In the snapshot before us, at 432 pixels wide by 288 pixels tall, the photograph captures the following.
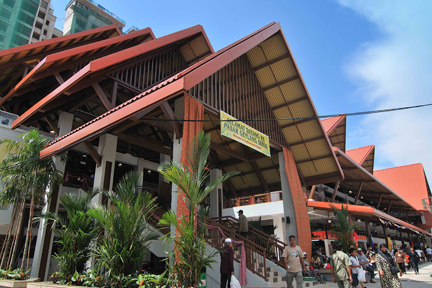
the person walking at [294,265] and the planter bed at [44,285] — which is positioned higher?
the person walking at [294,265]

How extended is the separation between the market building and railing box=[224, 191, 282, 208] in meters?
0.36

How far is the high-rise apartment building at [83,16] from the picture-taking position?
5294 cm

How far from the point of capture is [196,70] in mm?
8273

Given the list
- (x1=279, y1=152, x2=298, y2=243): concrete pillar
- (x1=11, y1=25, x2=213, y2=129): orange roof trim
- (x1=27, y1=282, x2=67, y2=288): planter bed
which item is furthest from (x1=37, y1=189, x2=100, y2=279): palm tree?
(x1=279, y1=152, x2=298, y2=243): concrete pillar

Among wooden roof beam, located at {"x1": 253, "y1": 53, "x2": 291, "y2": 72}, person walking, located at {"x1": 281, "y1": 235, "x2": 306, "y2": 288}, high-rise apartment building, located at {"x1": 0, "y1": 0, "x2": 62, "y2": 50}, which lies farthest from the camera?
high-rise apartment building, located at {"x1": 0, "y1": 0, "x2": 62, "y2": 50}

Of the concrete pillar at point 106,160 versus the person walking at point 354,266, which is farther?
the concrete pillar at point 106,160

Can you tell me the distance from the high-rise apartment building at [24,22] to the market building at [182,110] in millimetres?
30050

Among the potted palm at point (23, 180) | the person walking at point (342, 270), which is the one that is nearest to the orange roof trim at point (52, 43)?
the potted palm at point (23, 180)

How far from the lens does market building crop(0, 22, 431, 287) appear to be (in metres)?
8.98

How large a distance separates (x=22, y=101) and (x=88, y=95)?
5088 millimetres

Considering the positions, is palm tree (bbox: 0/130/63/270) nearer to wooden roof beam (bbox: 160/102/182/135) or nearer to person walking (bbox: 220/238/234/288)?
wooden roof beam (bbox: 160/102/182/135)

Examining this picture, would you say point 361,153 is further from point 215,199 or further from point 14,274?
point 14,274

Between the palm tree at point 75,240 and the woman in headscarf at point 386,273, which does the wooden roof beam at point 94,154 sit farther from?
the woman in headscarf at point 386,273

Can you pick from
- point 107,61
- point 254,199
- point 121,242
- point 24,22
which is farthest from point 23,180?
point 24,22
